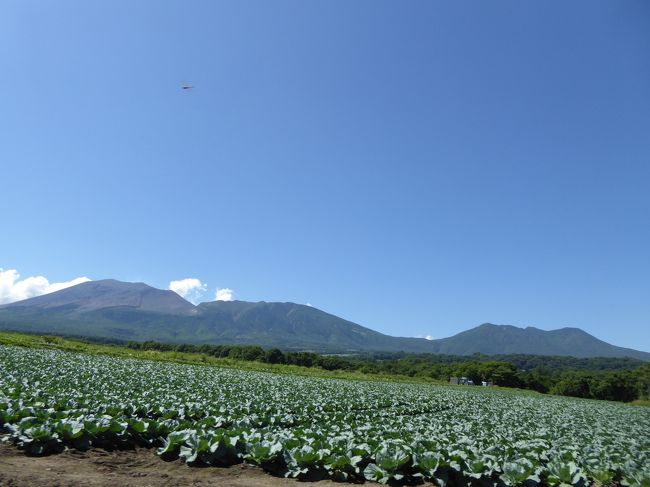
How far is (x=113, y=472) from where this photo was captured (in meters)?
7.14

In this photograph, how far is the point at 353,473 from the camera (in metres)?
7.66

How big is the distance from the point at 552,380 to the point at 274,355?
64.8 metres

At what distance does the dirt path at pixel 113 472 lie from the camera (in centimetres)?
627

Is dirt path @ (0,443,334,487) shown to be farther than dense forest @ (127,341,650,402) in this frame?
No

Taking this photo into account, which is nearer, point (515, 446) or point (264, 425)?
point (515, 446)

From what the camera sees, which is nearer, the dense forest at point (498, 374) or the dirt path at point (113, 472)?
the dirt path at point (113, 472)

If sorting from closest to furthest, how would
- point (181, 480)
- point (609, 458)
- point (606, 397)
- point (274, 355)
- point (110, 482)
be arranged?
point (110, 482) → point (181, 480) → point (609, 458) → point (606, 397) → point (274, 355)

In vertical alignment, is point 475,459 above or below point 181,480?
above

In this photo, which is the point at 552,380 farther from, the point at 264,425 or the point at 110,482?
the point at 110,482

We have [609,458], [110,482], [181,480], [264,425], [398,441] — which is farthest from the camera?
[264,425]

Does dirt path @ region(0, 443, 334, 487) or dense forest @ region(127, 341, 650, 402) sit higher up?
dirt path @ region(0, 443, 334, 487)

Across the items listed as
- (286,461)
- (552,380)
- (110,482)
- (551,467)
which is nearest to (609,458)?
(551,467)

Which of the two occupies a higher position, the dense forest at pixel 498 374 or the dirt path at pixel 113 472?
the dirt path at pixel 113 472

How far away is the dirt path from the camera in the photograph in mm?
6270
